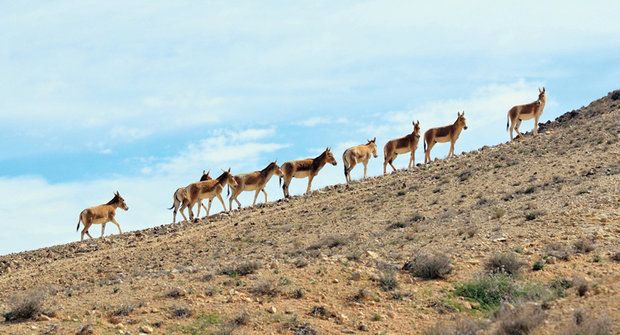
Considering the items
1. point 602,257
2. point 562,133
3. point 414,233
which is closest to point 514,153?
point 562,133

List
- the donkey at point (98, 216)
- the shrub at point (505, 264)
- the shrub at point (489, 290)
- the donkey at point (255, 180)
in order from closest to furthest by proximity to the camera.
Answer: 1. the shrub at point (489, 290)
2. the shrub at point (505, 264)
3. the donkey at point (98, 216)
4. the donkey at point (255, 180)

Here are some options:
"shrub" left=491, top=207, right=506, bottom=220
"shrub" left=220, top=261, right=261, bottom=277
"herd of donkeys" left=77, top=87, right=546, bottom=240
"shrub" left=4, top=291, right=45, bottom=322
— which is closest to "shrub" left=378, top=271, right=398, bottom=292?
"shrub" left=220, top=261, right=261, bottom=277

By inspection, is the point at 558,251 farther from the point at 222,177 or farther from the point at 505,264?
the point at 222,177

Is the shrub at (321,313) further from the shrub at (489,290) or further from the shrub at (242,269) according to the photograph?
the shrub at (242,269)

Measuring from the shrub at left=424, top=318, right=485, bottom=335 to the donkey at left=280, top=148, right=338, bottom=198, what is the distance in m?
27.3

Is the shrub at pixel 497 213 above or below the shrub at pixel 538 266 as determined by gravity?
above

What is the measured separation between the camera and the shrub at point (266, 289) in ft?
57.2

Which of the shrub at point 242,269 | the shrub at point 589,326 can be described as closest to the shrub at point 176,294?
the shrub at point 242,269

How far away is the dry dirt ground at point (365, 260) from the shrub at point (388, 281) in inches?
1.4

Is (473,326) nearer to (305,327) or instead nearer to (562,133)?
(305,327)

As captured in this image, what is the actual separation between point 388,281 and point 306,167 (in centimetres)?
2577

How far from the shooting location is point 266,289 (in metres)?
17.5

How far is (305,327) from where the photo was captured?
15.6m

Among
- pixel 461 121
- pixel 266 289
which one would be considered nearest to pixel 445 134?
pixel 461 121
